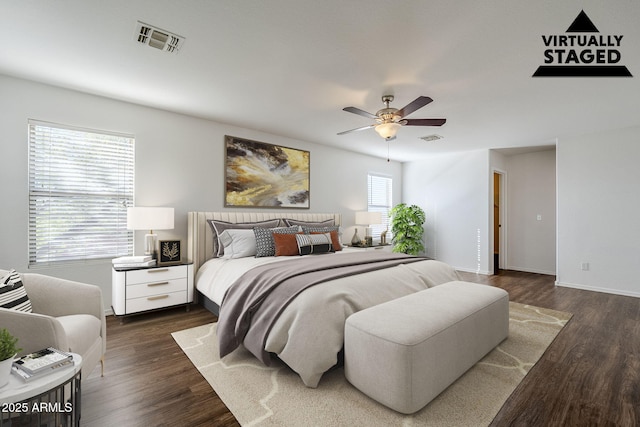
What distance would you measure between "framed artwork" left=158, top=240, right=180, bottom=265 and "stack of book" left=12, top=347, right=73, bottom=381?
6.77ft

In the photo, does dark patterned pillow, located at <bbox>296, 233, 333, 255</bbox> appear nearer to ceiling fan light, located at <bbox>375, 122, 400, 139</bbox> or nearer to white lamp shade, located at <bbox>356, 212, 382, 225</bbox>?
ceiling fan light, located at <bbox>375, 122, 400, 139</bbox>

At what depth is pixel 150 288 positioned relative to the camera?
10.4 ft

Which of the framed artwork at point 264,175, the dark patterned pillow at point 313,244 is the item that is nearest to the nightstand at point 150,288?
the framed artwork at point 264,175

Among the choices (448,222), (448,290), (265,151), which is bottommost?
(448,290)

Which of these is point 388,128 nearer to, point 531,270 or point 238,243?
point 238,243

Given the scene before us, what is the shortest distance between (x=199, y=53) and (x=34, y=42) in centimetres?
125

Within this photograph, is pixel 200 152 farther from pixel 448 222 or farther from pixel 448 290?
pixel 448 222

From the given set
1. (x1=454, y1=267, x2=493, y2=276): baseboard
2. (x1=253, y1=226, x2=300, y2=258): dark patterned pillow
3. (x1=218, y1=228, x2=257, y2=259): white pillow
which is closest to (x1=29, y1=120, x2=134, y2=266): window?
(x1=218, y1=228, x2=257, y2=259): white pillow

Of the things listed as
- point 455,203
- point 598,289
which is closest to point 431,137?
point 455,203

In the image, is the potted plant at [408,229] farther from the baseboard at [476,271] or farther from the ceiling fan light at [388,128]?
the ceiling fan light at [388,128]

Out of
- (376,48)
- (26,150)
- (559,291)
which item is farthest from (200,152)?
(559,291)

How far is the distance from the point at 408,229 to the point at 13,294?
5884 mm

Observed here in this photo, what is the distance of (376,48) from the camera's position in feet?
7.53

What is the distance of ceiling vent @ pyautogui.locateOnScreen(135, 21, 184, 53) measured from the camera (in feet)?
6.89
